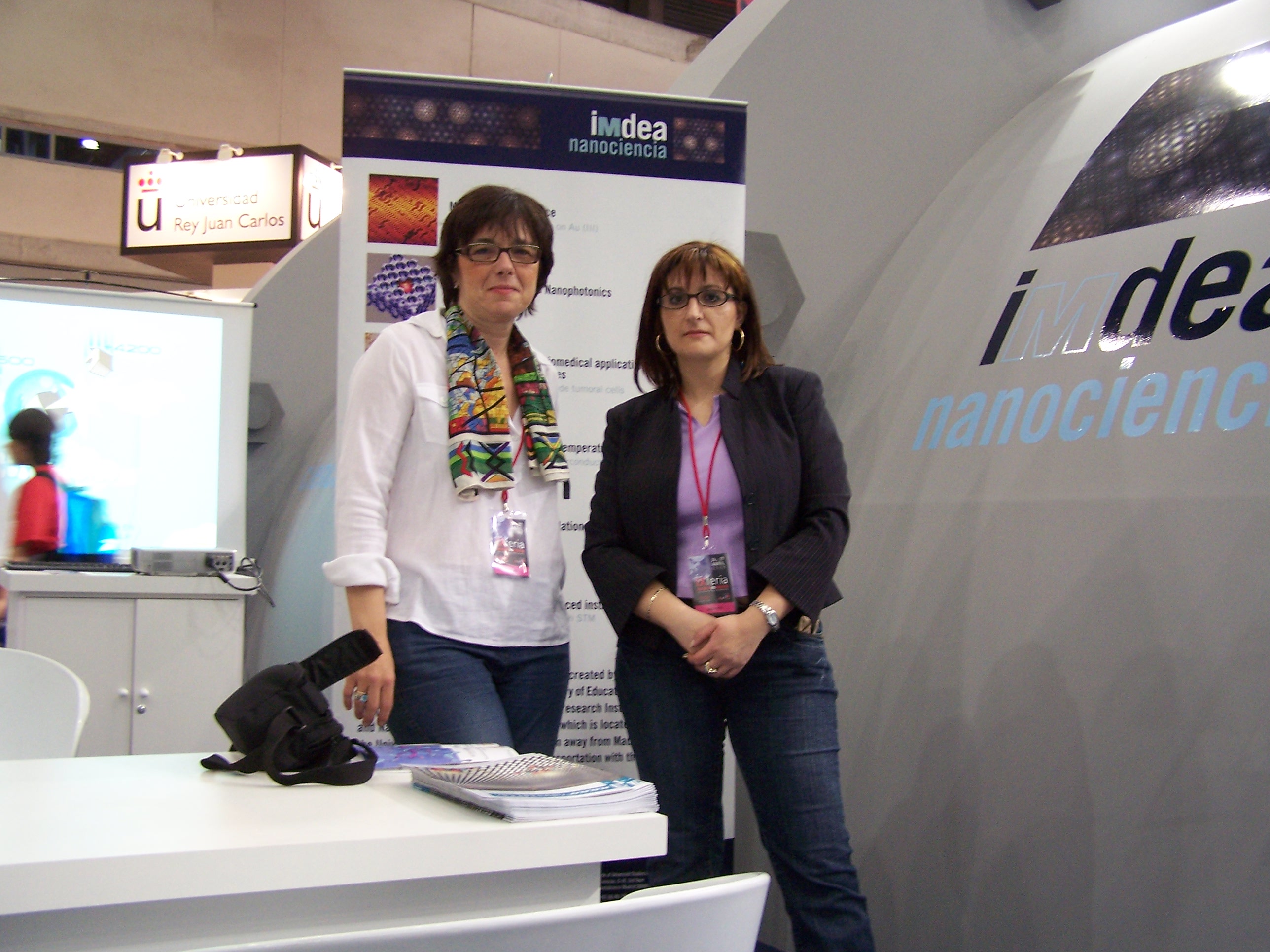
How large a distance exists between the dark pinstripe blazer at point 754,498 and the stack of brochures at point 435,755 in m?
0.49

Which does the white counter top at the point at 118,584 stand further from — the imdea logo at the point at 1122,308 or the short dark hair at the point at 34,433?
the imdea logo at the point at 1122,308

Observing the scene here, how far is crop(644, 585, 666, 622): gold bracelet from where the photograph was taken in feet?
5.94

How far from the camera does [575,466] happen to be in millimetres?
2930

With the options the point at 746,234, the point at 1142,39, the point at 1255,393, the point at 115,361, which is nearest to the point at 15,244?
the point at 115,361

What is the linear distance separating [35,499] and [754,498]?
3.31 meters

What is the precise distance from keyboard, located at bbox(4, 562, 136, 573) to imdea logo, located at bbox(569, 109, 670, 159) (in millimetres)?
Result: 1997

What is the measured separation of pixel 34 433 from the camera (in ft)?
13.9

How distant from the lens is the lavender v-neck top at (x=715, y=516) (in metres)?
1.84

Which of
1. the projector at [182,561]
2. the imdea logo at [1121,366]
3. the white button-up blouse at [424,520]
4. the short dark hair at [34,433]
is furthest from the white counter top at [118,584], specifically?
the imdea logo at [1121,366]

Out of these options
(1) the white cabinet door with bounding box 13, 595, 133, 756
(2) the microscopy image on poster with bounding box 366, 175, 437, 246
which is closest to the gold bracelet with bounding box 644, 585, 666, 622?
(2) the microscopy image on poster with bounding box 366, 175, 437, 246

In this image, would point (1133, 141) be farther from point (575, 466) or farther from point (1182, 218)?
point (575, 466)

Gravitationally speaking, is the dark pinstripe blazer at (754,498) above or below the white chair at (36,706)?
above

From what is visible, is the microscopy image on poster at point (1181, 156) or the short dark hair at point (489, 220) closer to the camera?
the short dark hair at point (489, 220)

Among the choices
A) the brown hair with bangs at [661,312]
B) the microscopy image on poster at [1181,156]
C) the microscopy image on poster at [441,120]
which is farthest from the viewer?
the microscopy image on poster at [441,120]
